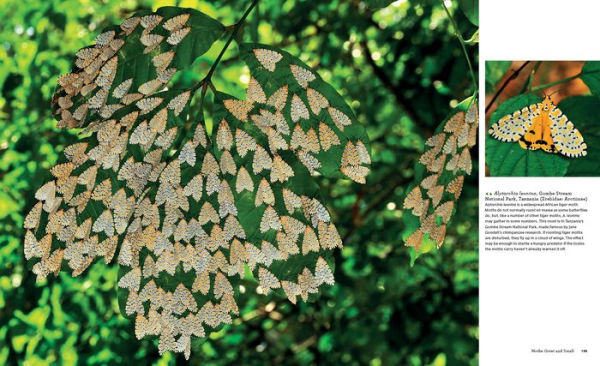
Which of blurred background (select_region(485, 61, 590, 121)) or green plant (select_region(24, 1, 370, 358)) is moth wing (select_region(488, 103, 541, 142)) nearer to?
blurred background (select_region(485, 61, 590, 121))

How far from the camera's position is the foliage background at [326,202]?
1166 mm

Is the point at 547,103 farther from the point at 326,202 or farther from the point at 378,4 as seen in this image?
the point at 326,202

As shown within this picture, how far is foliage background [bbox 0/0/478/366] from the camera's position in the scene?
117 cm

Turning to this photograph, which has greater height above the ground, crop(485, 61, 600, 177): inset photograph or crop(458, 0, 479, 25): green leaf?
crop(458, 0, 479, 25): green leaf

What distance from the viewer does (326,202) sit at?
4.47 feet

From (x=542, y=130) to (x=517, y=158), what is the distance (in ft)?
0.16

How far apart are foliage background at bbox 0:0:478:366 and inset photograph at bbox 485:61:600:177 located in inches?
13.8

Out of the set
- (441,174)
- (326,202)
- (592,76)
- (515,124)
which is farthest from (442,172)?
(326,202)

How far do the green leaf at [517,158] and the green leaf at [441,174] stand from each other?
0.34ft

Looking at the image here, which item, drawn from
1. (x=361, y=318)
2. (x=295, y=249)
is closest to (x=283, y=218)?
(x=295, y=249)

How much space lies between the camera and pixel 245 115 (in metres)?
0.59

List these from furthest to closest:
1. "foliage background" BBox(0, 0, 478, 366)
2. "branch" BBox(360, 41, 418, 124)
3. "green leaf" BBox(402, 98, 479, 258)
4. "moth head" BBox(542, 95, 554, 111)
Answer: "branch" BBox(360, 41, 418, 124), "foliage background" BBox(0, 0, 478, 366), "moth head" BBox(542, 95, 554, 111), "green leaf" BBox(402, 98, 479, 258)

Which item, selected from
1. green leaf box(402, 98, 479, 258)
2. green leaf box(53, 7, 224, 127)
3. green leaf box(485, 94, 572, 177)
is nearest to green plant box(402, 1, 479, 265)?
green leaf box(402, 98, 479, 258)


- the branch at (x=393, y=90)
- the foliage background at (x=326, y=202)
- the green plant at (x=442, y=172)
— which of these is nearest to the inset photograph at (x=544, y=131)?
the green plant at (x=442, y=172)
